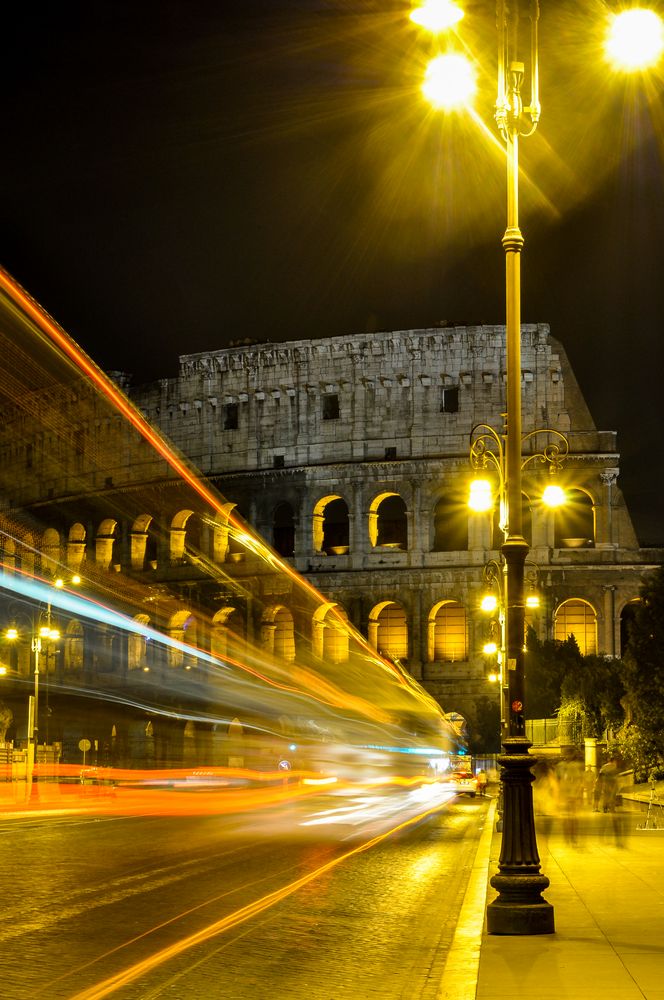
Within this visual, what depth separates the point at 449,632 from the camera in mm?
→ 59219

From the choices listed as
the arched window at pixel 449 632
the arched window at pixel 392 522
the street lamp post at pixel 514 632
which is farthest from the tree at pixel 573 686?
the street lamp post at pixel 514 632

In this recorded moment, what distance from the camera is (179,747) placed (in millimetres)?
62312

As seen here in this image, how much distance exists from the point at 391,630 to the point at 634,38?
169 feet

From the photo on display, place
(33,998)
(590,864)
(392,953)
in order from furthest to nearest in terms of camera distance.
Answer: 1. (590,864)
2. (392,953)
3. (33,998)

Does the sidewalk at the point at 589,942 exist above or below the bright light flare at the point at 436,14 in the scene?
below

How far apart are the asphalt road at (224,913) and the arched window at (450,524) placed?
3846 cm

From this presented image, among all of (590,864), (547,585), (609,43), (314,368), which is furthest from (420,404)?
(609,43)

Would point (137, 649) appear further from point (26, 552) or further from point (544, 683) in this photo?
point (544, 683)

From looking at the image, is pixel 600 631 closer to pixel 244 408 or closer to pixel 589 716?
pixel 589 716

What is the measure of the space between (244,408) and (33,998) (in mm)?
55721

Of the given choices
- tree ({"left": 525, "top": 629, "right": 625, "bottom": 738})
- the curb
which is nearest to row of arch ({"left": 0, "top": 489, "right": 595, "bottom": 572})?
tree ({"left": 525, "top": 629, "right": 625, "bottom": 738})

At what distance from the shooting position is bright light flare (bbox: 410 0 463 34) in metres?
10.0

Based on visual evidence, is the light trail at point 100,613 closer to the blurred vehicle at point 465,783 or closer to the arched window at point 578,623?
the blurred vehicle at point 465,783

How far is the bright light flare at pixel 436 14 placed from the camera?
1002 cm
